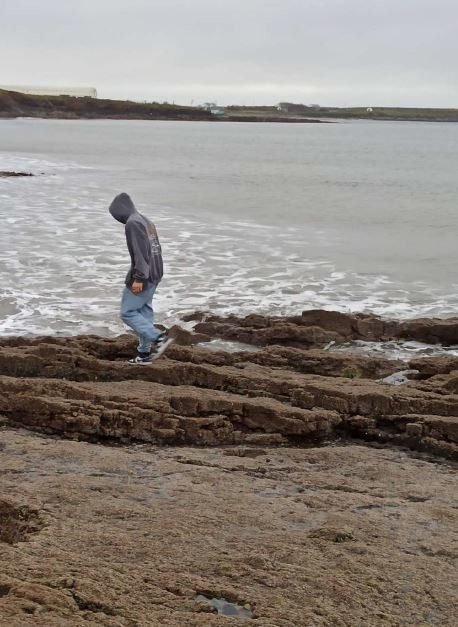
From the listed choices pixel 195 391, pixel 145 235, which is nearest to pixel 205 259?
pixel 145 235

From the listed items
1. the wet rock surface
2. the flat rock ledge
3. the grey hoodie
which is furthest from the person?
the wet rock surface

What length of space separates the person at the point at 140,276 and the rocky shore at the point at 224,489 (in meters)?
0.29

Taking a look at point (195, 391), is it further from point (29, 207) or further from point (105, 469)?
point (29, 207)

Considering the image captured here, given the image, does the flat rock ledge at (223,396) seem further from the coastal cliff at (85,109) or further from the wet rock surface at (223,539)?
the coastal cliff at (85,109)

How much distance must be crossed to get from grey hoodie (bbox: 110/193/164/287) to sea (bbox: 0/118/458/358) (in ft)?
7.83

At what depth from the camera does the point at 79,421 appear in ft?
18.7

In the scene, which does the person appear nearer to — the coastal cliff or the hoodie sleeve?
the hoodie sleeve

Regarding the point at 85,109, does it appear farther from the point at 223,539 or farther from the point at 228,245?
the point at 223,539

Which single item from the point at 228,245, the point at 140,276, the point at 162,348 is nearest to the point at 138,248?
the point at 140,276

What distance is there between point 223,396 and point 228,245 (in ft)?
37.2

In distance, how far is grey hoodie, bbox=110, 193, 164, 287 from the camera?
25.1 feet

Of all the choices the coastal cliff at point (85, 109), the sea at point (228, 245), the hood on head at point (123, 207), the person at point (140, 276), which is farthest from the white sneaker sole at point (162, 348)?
the coastal cliff at point (85, 109)

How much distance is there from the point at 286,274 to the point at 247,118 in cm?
16027

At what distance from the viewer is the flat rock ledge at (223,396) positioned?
574 centimetres
